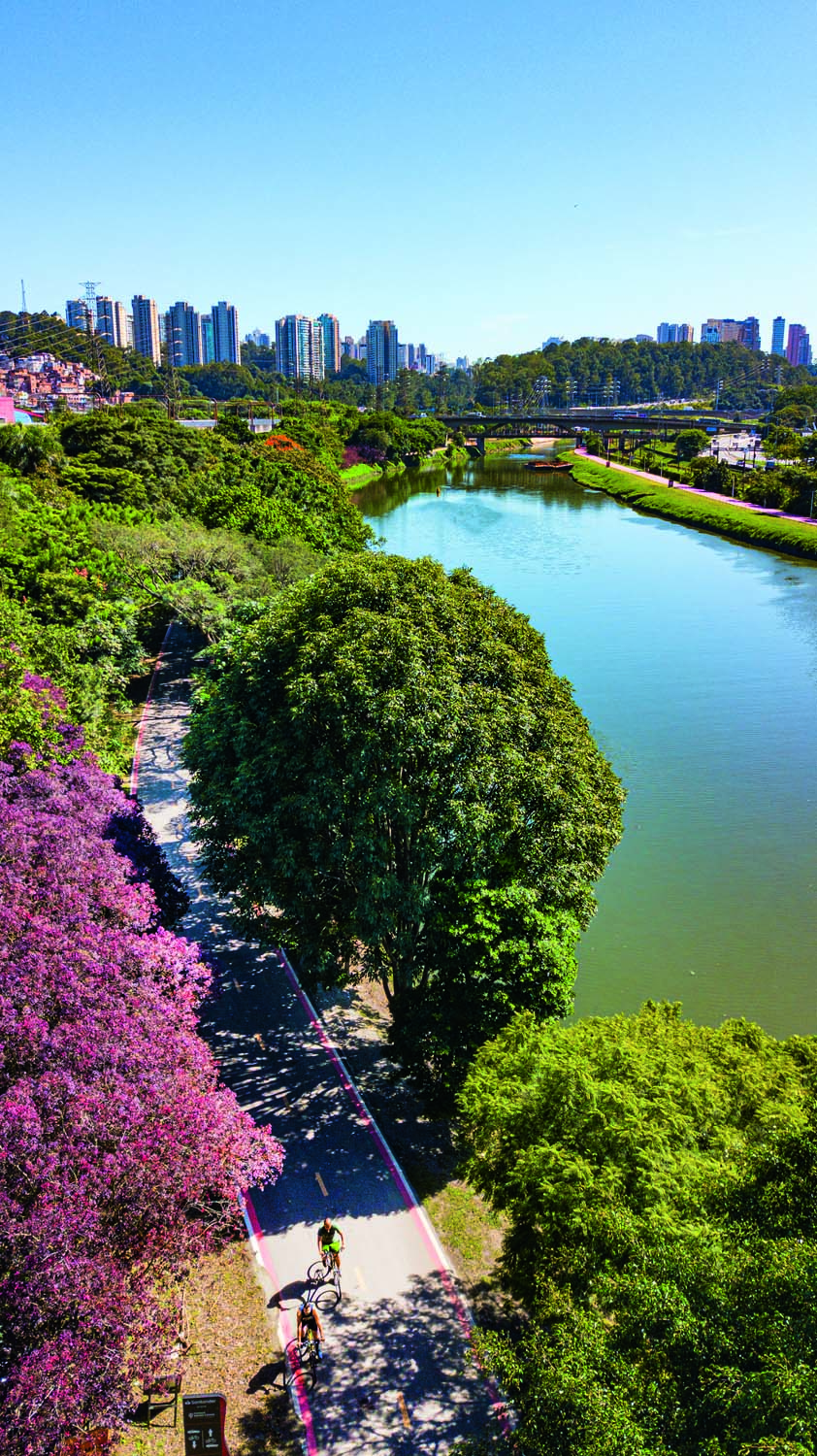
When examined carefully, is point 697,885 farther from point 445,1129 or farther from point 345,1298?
point 345,1298

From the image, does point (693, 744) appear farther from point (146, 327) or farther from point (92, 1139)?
point (146, 327)

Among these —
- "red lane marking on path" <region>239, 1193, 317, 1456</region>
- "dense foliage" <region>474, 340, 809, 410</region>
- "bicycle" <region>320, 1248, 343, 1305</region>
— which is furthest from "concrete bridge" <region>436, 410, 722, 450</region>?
"bicycle" <region>320, 1248, 343, 1305</region>

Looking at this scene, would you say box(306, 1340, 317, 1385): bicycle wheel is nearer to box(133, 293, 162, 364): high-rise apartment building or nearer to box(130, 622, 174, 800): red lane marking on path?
box(130, 622, 174, 800): red lane marking on path

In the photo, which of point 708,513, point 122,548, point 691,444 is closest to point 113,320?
→ point 691,444

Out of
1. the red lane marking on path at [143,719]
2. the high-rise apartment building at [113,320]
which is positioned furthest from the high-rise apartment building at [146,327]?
the red lane marking on path at [143,719]

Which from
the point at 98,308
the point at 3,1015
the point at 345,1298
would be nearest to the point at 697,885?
the point at 345,1298
